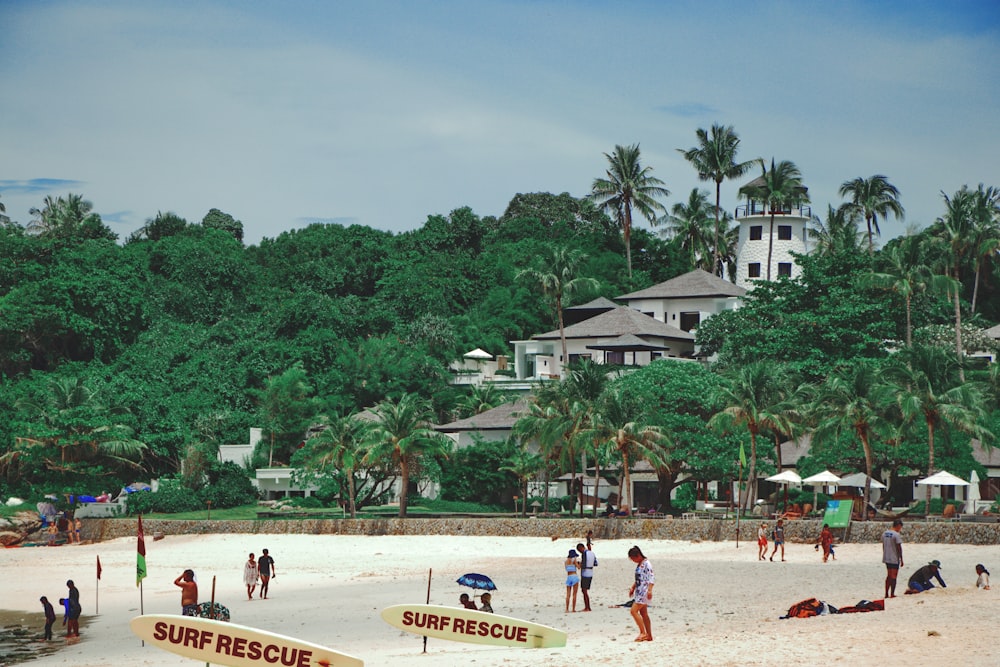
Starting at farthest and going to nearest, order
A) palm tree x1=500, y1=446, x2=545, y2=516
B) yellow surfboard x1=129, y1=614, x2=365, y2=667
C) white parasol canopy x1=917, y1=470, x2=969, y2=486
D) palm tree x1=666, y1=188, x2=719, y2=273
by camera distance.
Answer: palm tree x1=666, y1=188, x2=719, y2=273 → palm tree x1=500, y1=446, x2=545, y2=516 → white parasol canopy x1=917, y1=470, x2=969, y2=486 → yellow surfboard x1=129, y1=614, x2=365, y2=667

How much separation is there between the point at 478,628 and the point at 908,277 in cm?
5543

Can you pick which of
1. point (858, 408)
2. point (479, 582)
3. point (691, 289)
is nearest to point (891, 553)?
point (479, 582)

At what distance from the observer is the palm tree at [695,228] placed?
102 meters

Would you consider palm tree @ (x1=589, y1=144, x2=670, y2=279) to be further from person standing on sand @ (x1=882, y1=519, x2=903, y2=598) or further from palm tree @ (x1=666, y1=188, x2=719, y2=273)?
person standing on sand @ (x1=882, y1=519, x2=903, y2=598)

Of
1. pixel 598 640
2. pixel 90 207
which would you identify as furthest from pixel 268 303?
pixel 598 640

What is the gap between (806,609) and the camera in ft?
82.3

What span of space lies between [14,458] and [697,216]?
188 ft

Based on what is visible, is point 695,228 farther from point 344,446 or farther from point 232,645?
point 232,645

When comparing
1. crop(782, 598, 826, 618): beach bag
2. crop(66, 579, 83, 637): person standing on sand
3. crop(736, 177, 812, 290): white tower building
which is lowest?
crop(66, 579, 83, 637): person standing on sand

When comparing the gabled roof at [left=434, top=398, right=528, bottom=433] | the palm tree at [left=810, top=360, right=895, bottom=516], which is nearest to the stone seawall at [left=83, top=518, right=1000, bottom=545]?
the palm tree at [left=810, top=360, right=895, bottom=516]

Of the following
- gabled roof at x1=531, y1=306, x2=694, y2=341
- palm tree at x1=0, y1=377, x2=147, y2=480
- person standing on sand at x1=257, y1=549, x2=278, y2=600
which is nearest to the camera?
person standing on sand at x1=257, y1=549, x2=278, y2=600

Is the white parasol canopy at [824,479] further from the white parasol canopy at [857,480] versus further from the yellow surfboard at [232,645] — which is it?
the yellow surfboard at [232,645]

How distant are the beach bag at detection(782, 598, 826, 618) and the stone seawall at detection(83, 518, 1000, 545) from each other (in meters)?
16.8

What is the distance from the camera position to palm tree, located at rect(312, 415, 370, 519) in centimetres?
5581
